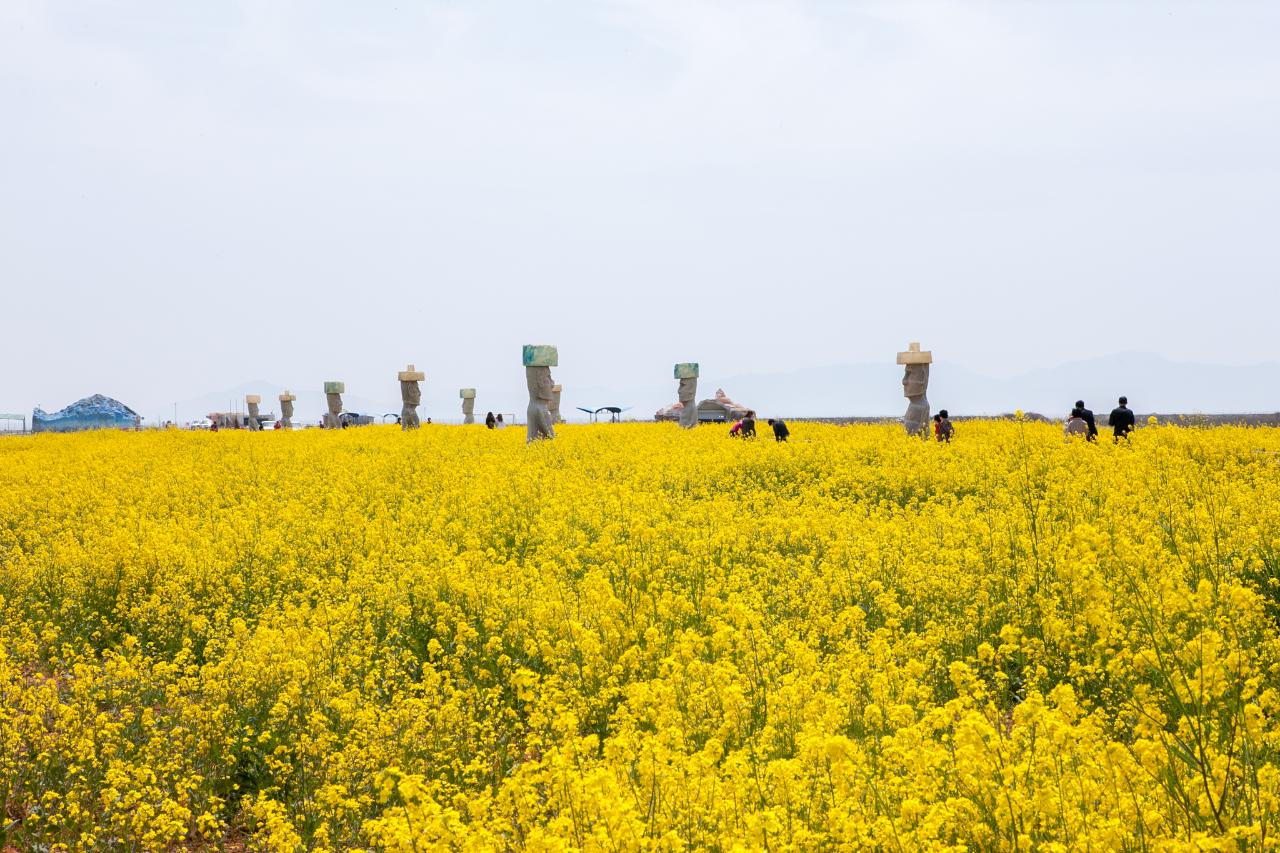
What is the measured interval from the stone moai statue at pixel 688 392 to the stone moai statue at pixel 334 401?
18213mm

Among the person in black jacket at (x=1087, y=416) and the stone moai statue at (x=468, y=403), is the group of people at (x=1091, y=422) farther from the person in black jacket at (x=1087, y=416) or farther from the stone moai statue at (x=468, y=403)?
the stone moai statue at (x=468, y=403)

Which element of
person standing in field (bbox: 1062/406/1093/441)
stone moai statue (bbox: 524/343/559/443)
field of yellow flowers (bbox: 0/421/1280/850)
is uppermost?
stone moai statue (bbox: 524/343/559/443)

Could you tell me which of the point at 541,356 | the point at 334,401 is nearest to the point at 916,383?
the point at 541,356

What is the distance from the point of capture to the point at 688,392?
31.9 m

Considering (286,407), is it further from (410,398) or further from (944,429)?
(944,429)

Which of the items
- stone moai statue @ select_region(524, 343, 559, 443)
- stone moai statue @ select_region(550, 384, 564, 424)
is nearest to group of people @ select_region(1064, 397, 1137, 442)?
stone moai statue @ select_region(524, 343, 559, 443)

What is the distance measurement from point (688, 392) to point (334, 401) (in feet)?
64.2

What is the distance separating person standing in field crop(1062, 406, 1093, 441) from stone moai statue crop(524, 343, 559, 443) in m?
12.1

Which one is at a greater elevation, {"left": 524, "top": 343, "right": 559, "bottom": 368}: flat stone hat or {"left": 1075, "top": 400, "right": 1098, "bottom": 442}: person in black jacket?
{"left": 524, "top": 343, "right": 559, "bottom": 368}: flat stone hat

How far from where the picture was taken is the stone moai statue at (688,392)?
31561mm

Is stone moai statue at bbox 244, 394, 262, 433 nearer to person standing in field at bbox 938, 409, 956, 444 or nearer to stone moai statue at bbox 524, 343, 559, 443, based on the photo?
stone moai statue at bbox 524, 343, 559, 443

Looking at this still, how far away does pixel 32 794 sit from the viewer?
636 cm

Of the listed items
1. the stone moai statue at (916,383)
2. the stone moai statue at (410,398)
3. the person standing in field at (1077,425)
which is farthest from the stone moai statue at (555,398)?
the person standing in field at (1077,425)

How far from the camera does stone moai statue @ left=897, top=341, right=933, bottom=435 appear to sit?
76.0 feet
